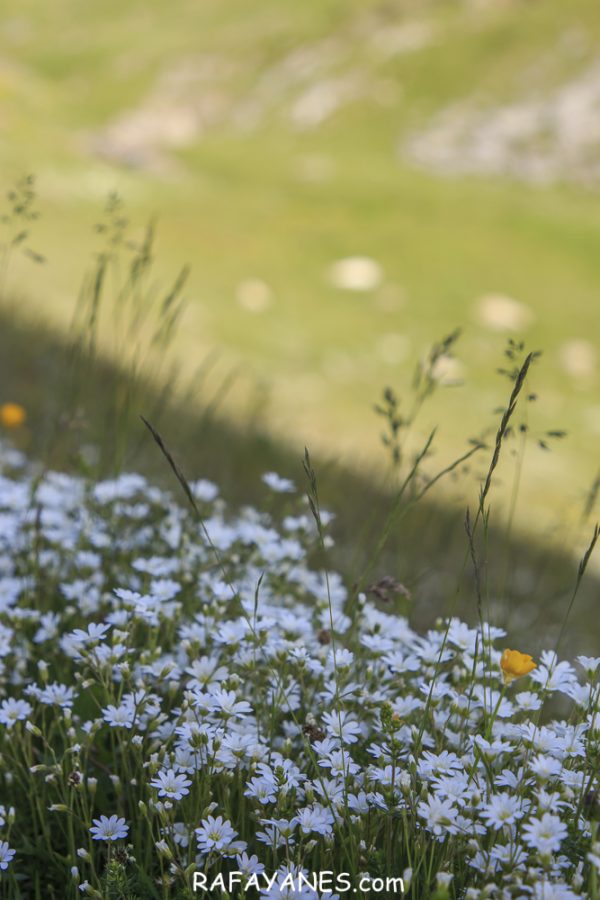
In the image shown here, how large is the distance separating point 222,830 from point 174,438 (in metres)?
4.19

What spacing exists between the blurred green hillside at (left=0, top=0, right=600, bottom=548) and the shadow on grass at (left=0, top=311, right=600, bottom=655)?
55cm

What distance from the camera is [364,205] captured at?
16672 mm

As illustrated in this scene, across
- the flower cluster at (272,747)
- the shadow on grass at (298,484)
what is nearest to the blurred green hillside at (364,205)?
the shadow on grass at (298,484)

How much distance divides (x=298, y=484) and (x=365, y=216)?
11499 mm

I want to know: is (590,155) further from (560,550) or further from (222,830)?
(222,830)

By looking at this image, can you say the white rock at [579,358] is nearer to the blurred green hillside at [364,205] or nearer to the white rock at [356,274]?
the blurred green hillside at [364,205]

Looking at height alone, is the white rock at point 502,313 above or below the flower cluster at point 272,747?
above

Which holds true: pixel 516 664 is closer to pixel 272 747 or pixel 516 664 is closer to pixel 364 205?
pixel 272 747

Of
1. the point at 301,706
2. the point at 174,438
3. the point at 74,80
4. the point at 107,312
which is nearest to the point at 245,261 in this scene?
the point at 107,312

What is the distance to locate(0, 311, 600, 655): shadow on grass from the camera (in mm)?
4293

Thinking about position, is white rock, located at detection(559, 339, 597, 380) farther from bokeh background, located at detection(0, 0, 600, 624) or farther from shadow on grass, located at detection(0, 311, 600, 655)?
shadow on grass, located at detection(0, 311, 600, 655)

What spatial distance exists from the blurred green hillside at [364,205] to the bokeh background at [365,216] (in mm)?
55

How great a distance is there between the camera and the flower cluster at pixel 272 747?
4.80ft

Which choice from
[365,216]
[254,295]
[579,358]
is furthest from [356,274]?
[579,358]
